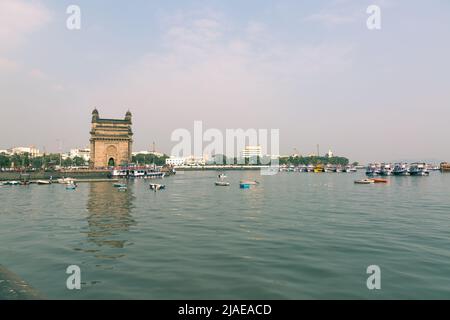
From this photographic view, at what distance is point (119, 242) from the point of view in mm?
20250

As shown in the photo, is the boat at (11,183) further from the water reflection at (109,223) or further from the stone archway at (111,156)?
the water reflection at (109,223)

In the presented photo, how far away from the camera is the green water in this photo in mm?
12578

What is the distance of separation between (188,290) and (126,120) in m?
119

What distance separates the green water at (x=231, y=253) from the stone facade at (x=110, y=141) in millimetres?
88919

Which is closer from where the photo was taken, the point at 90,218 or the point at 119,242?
the point at 119,242

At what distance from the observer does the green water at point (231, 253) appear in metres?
12.6

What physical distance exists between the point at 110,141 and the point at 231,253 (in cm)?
11096

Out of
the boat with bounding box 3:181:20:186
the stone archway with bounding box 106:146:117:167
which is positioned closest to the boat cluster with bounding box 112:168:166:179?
the stone archway with bounding box 106:146:117:167

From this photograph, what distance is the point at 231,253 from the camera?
17562 mm

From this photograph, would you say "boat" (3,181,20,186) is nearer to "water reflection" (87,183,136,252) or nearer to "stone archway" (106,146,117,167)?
"stone archway" (106,146,117,167)

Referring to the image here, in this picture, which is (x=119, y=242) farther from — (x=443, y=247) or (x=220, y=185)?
(x=220, y=185)

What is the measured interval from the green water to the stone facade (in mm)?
88919

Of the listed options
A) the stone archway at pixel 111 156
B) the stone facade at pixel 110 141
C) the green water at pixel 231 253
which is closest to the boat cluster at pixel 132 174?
the stone facade at pixel 110 141
